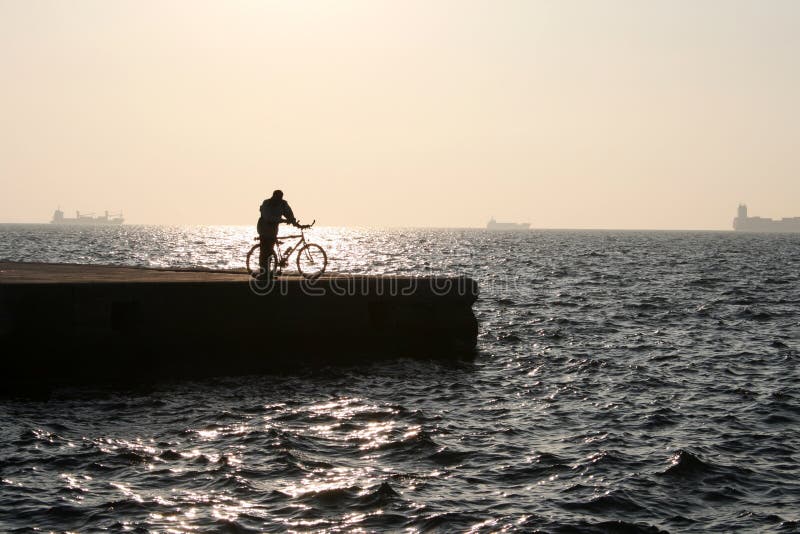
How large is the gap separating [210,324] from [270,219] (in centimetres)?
297

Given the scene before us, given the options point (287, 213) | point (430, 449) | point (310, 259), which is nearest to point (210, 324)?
point (287, 213)

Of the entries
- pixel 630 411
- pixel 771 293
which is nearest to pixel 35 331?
pixel 630 411

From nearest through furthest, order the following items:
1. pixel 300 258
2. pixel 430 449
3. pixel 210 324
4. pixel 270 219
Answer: pixel 430 449 → pixel 210 324 → pixel 270 219 → pixel 300 258

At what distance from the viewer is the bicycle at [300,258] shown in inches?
741

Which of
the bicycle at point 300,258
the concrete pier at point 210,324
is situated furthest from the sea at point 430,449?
the bicycle at point 300,258

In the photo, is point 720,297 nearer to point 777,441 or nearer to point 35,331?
point 777,441

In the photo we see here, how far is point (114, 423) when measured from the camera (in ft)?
42.0

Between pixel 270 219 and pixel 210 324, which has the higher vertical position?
pixel 270 219

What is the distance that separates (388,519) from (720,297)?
103ft

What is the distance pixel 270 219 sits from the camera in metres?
18.6

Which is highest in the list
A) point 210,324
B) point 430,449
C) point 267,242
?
point 267,242

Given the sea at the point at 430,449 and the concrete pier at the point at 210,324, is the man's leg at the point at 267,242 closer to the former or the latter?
the concrete pier at the point at 210,324

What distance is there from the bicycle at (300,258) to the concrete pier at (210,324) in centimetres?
47

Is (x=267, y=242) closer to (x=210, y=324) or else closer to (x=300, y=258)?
(x=300, y=258)
